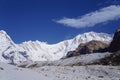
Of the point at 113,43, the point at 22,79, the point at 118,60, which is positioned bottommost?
the point at 22,79

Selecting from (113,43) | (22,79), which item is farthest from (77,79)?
(113,43)

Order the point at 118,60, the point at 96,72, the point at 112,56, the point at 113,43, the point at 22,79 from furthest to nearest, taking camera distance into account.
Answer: the point at 113,43 < the point at 112,56 < the point at 118,60 < the point at 96,72 < the point at 22,79

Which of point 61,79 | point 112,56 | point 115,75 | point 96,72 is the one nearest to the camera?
point 61,79

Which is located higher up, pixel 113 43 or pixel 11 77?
pixel 113 43

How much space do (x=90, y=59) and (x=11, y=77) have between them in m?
56.7

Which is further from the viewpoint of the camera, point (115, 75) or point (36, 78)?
point (115, 75)

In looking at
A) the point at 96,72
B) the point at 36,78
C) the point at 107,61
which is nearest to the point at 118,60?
the point at 107,61

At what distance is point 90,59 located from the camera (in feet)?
274

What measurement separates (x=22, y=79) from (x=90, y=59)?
186ft

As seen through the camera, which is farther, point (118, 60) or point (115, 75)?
point (118, 60)

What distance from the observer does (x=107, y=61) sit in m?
72.7

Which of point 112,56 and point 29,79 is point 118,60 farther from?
point 29,79

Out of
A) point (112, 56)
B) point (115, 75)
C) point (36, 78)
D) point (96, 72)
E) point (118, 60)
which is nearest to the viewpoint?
point (36, 78)

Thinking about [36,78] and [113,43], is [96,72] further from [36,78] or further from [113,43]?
[113,43]
